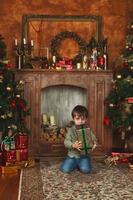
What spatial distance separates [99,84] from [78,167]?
148 centimetres

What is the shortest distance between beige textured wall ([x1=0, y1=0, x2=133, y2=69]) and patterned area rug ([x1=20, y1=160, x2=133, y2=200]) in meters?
2.08

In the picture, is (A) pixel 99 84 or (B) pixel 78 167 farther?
(A) pixel 99 84

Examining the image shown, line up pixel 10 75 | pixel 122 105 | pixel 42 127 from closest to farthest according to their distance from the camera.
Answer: pixel 10 75
pixel 122 105
pixel 42 127

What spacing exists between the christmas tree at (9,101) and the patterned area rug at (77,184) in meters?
0.65

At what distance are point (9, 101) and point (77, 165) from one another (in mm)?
1245

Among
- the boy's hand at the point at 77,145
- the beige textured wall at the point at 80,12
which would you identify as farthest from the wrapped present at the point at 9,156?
the beige textured wall at the point at 80,12

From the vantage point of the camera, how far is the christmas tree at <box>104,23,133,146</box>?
5.24 m

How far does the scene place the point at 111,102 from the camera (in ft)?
17.7

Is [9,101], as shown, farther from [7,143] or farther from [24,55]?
[24,55]

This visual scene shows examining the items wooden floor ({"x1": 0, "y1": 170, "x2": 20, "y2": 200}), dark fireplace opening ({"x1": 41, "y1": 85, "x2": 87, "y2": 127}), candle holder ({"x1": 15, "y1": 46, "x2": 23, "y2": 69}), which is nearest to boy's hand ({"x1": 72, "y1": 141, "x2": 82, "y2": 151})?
wooden floor ({"x1": 0, "y1": 170, "x2": 20, "y2": 200})

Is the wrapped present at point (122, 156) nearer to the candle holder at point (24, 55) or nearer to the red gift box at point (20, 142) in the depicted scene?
the red gift box at point (20, 142)

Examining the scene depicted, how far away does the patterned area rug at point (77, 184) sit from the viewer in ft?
11.6

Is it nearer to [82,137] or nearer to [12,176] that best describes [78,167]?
[82,137]

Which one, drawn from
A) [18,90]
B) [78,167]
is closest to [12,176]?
[78,167]
